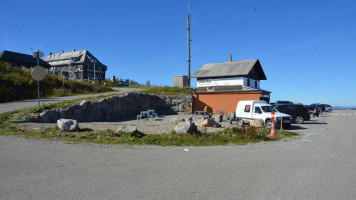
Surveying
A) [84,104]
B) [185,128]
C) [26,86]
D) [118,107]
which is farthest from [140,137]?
[26,86]

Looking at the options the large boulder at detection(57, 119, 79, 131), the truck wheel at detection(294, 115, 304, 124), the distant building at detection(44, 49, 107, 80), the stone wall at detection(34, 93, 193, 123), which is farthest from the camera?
the distant building at detection(44, 49, 107, 80)

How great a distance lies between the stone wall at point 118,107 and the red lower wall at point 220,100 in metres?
1.08

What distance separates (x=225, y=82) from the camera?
38750 mm

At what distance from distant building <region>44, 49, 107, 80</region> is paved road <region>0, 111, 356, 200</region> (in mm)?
63890

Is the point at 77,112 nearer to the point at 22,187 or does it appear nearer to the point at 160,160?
the point at 160,160

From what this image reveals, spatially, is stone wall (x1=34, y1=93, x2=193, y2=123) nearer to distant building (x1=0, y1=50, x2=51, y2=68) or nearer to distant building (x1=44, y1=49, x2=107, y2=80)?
distant building (x1=0, y1=50, x2=51, y2=68)

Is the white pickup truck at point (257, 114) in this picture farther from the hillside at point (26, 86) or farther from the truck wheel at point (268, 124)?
the hillside at point (26, 86)

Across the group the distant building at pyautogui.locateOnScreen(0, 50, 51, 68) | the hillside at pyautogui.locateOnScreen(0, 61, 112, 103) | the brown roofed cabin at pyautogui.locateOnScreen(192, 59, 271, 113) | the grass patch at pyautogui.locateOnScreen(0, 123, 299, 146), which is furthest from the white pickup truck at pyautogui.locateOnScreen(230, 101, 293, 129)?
the distant building at pyautogui.locateOnScreen(0, 50, 51, 68)

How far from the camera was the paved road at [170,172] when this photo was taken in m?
4.14

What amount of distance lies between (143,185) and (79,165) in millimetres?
2139

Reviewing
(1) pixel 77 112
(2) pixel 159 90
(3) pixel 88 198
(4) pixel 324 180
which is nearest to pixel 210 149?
(4) pixel 324 180

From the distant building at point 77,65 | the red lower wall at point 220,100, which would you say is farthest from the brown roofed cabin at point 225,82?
the distant building at point 77,65

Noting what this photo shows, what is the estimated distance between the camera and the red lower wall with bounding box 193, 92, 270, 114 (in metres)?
25.7

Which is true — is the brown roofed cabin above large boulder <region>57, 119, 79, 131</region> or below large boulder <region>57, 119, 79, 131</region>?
above
